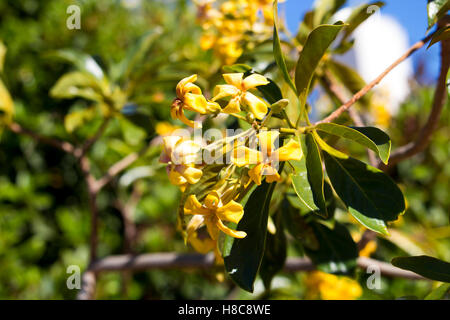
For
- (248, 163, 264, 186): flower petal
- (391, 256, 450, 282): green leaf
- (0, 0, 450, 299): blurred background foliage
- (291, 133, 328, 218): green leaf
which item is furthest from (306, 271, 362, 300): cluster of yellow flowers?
(248, 163, 264, 186): flower petal

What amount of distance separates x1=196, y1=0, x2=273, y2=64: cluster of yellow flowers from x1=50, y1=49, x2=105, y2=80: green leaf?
46 cm

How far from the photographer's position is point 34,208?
7.58ft

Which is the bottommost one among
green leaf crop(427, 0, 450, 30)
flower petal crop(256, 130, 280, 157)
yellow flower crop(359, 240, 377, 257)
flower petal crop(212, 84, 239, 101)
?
yellow flower crop(359, 240, 377, 257)

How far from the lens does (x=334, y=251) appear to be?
3.28ft

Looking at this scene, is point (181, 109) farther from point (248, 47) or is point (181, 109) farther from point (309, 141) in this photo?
point (248, 47)

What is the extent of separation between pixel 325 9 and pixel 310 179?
2.49ft

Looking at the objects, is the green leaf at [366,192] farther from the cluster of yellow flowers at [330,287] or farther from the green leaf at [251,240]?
the cluster of yellow flowers at [330,287]

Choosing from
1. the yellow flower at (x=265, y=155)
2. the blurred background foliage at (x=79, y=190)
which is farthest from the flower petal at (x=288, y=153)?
the blurred background foliage at (x=79, y=190)

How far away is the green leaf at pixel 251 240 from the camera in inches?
27.3

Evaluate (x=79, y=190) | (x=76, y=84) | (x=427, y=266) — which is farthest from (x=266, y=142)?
(x=79, y=190)

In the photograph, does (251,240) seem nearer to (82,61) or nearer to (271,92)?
(271,92)

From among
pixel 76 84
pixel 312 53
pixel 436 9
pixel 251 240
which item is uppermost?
pixel 76 84

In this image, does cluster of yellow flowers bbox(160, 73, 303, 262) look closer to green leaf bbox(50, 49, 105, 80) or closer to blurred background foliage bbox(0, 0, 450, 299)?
green leaf bbox(50, 49, 105, 80)

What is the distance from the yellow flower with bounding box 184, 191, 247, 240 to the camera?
24.1 inches
